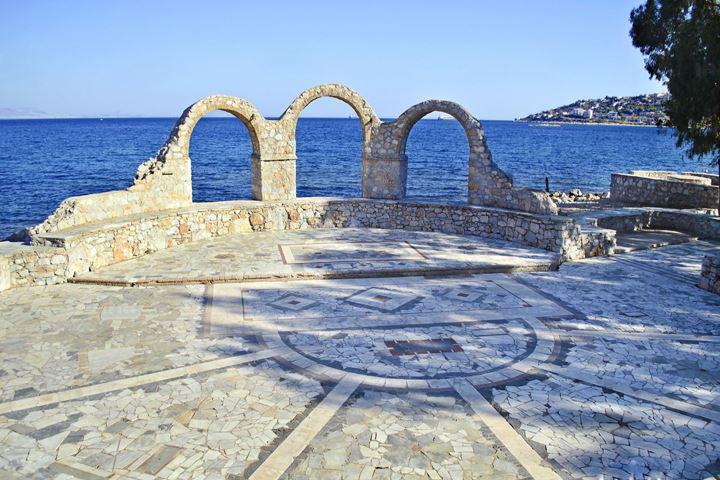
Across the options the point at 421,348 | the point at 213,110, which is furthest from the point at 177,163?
the point at 421,348

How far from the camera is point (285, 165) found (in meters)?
16.0

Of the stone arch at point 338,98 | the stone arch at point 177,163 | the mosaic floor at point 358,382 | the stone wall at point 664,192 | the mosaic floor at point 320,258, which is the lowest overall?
the mosaic floor at point 358,382

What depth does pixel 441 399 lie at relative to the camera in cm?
640

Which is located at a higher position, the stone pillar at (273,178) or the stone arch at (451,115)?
the stone arch at (451,115)

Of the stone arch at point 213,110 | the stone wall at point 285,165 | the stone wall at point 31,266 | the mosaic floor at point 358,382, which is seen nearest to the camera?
the mosaic floor at point 358,382

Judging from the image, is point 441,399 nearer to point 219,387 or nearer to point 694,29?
point 219,387

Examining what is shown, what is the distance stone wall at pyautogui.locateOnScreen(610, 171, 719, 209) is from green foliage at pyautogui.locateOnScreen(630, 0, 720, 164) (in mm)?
3824

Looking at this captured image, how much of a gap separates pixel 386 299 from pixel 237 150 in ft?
205

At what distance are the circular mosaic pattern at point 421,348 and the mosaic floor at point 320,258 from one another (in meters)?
2.94

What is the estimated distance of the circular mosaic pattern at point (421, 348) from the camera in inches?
283

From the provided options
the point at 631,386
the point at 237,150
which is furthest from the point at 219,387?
the point at 237,150

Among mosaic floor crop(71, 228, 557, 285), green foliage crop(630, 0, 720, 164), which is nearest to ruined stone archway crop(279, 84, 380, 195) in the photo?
mosaic floor crop(71, 228, 557, 285)

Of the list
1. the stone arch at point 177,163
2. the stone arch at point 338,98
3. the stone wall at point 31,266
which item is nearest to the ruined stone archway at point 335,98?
the stone arch at point 338,98

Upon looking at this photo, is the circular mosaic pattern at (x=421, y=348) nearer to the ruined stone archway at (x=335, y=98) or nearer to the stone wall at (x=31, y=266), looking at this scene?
the stone wall at (x=31, y=266)
